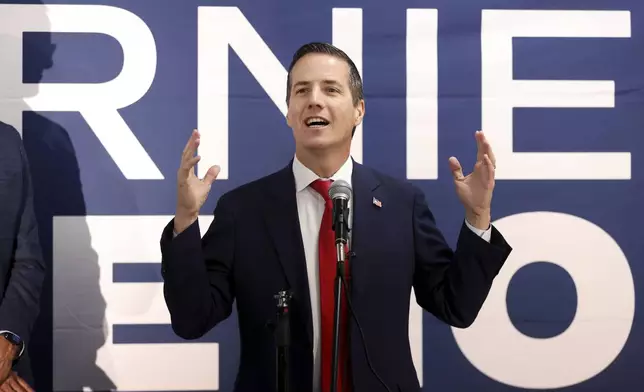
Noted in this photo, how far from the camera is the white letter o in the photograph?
9.02ft

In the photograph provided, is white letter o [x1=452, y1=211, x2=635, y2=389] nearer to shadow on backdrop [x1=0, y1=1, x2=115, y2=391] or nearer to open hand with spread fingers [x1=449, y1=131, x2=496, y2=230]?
open hand with spread fingers [x1=449, y1=131, x2=496, y2=230]

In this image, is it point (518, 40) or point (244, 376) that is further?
point (518, 40)

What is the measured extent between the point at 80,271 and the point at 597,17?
2.30m

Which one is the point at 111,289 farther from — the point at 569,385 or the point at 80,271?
the point at 569,385

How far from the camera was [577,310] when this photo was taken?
276cm

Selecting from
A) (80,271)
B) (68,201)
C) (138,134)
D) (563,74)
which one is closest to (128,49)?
(138,134)

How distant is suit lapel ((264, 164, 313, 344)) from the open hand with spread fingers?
0.46 metres

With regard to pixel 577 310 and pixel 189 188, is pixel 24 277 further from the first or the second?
pixel 577 310

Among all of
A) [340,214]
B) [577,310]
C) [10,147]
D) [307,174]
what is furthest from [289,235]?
[577,310]

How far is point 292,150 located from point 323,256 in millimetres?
923

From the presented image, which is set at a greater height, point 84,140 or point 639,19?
point 639,19

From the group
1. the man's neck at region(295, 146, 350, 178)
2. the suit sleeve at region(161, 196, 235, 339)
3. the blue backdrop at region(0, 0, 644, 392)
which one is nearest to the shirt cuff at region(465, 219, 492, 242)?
the man's neck at region(295, 146, 350, 178)

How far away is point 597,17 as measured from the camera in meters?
2.79

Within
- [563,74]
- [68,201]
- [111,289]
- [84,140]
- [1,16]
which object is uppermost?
[1,16]
